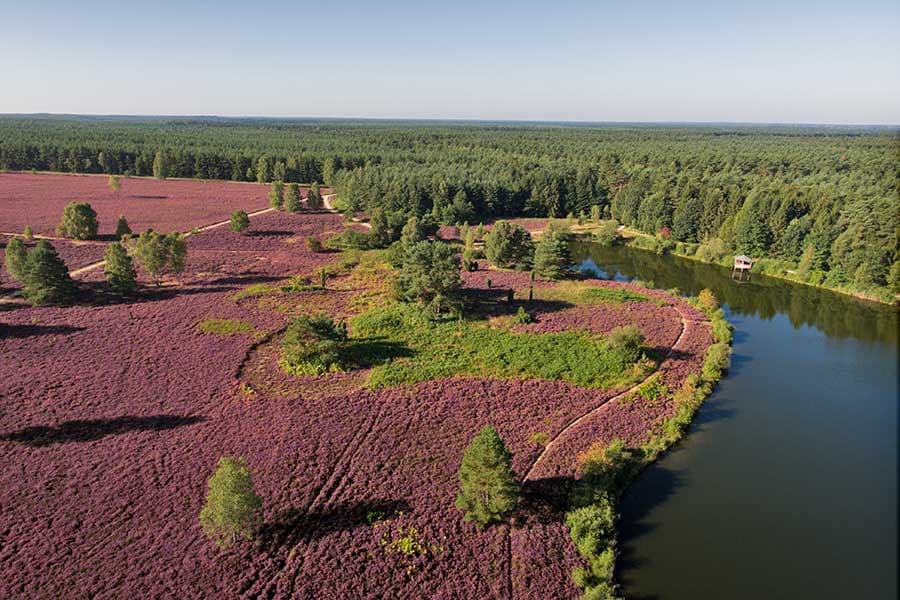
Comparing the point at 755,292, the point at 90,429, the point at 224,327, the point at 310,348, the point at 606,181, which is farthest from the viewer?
the point at 606,181

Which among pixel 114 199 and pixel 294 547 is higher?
pixel 114 199

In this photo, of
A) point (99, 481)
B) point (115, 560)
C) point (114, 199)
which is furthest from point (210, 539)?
point (114, 199)

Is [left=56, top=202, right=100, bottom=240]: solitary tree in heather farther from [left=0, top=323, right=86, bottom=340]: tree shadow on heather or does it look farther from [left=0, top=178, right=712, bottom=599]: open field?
[left=0, top=323, right=86, bottom=340]: tree shadow on heather

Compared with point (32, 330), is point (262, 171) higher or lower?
higher

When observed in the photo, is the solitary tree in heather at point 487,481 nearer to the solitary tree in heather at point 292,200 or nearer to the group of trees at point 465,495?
the group of trees at point 465,495

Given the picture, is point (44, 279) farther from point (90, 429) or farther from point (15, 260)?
point (90, 429)

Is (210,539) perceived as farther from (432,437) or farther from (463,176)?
(463,176)

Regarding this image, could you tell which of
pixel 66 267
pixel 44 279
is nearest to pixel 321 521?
pixel 44 279
